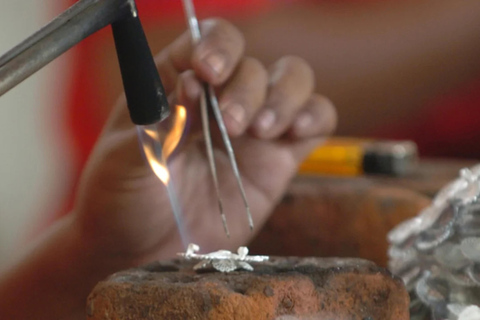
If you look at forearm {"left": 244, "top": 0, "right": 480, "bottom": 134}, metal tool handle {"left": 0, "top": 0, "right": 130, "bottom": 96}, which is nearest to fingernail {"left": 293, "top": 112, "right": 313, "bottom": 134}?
metal tool handle {"left": 0, "top": 0, "right": 130, "bottom": 96}

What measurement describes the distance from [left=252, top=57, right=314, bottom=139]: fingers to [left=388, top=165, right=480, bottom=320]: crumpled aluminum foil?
0.17 m

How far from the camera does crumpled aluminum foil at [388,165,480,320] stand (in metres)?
0.37

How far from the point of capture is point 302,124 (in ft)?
2.04

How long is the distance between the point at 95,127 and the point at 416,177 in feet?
1.58

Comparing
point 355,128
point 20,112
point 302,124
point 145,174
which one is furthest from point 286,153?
point 355,128

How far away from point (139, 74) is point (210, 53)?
19 cm

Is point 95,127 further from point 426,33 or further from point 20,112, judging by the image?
point 426,33

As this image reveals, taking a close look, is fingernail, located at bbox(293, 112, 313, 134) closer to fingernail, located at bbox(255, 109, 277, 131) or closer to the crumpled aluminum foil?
fingernail, located at bbox(255, 109, 277, 131)

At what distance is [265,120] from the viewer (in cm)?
57

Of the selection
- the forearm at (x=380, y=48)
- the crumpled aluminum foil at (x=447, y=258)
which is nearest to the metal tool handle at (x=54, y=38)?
the crumpled aluminum foil at (x=447, y=258)

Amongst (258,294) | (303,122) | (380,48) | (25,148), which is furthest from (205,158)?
(380,48)

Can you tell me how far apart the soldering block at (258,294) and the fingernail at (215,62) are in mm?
190

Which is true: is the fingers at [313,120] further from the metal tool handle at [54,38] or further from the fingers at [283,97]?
the metal tool handle at [54,38]

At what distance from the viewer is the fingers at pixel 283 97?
57 centimetres
